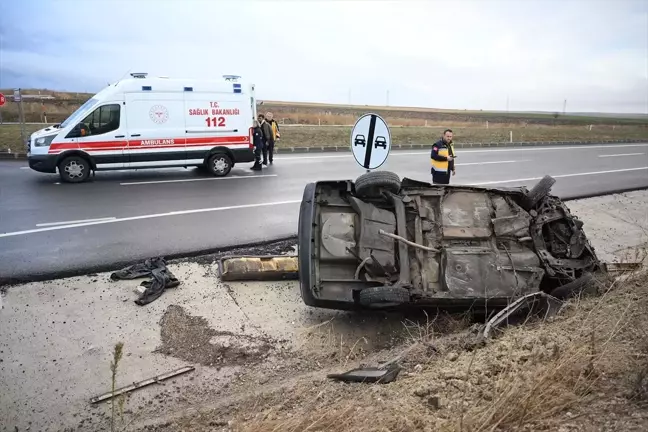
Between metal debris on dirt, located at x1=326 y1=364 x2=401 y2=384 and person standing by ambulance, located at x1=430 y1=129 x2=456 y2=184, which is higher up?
person standing by ambulance, located at x1=430 y1=129 x2=456 y2=184

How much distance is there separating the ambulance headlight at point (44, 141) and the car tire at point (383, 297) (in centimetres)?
1077

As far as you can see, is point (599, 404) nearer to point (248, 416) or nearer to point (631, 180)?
point (248, 416)

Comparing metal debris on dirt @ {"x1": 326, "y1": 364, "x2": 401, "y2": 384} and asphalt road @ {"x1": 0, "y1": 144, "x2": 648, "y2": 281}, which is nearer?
metal debris on dirt @ {"x1": 326, "y1": 364, "x2": 401, "y2": 384}

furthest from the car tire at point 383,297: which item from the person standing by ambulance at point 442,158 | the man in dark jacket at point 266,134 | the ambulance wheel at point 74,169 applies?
the man in dark jacket at point 266,134

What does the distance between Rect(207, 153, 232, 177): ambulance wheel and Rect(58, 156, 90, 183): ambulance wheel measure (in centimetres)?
323

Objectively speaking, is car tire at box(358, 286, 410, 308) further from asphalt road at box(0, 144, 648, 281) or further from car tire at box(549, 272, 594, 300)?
asphalt road at box(0, 144, 648, 281)

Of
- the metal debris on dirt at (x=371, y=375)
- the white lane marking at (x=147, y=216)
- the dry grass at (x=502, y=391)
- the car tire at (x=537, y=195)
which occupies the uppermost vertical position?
the car tire at (x=537, y=195)

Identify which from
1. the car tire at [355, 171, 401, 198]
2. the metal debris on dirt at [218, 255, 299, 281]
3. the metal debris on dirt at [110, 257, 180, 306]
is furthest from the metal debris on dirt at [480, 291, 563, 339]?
the metal debris on dirt at [110, 257, 180, 306]

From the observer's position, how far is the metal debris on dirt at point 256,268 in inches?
259

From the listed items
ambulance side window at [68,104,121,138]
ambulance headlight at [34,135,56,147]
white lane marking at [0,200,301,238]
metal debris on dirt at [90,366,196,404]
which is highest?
ambulance side window at [68,104,121,138]

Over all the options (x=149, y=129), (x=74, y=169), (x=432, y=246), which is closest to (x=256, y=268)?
(x=432, y=246)

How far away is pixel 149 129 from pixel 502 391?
11.9m

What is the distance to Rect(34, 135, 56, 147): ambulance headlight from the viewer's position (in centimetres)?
1245

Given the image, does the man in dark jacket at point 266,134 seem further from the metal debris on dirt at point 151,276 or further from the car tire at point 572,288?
the car tire at point 572,288
